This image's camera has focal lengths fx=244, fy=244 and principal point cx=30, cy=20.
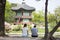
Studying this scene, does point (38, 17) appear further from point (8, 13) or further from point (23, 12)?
point (8, 13)

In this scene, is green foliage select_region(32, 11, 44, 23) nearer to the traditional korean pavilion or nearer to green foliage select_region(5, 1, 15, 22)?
the traditional korean pavilion

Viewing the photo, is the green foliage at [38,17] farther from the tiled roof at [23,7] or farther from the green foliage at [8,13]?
the green foliage at [8,13]

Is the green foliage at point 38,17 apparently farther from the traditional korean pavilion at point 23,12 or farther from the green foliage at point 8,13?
the green foliage at point 8,13

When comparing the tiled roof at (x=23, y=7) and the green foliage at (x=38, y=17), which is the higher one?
the tiled roof at (x=23, y=7)

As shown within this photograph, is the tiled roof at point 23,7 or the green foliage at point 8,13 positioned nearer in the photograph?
the green foliage at point 8,13

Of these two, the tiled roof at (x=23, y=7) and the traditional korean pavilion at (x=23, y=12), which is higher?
the tiled roof at (x=23, y=7)

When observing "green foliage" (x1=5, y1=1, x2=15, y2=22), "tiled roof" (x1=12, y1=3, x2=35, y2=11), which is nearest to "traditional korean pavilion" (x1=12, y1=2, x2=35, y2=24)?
"tiled roof" (x1=12, y1=3, x2=35, y2=11)

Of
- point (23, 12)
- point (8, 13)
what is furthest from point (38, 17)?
point (8, 13)

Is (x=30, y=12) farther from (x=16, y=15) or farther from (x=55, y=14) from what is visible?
(x=55, y=14)

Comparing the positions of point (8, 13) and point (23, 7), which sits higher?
point (23, 7)

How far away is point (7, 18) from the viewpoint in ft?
185

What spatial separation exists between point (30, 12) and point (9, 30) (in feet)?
108

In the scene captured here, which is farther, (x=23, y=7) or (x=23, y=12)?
(x=23, y=12)

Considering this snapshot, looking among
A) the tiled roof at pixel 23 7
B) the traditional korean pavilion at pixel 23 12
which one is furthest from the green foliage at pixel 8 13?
the tiled roof at pixel 23 7
